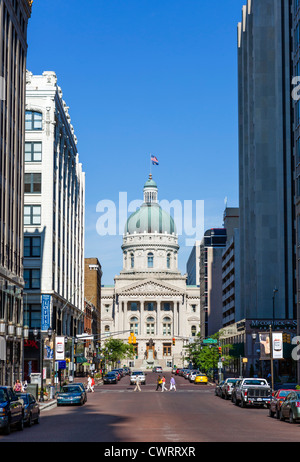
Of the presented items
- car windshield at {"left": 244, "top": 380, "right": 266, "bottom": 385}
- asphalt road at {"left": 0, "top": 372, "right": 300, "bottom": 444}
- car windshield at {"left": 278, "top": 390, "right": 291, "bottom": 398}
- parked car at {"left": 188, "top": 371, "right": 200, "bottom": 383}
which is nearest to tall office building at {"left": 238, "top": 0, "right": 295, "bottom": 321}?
parked car at {"left": 188, "top": 371, "right": 200, "bottom": 383}

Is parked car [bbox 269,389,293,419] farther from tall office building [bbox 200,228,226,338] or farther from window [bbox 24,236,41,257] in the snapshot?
tall office building [bbox 200,228,226,338]

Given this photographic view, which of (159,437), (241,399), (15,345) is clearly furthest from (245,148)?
(159,437)

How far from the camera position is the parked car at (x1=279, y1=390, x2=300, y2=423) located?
3428 cm

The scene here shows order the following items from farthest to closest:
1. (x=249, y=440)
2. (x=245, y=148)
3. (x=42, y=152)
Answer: (x=245, y=148), (x=42, y=152), (x=249, y=440)

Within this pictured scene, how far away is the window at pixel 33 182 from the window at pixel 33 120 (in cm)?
497

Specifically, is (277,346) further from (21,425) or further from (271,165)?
(271,165)

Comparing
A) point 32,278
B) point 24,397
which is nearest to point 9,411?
point 24,397

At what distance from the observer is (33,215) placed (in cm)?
8344

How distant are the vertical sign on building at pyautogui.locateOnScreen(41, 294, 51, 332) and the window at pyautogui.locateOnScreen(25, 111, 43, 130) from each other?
691 inches

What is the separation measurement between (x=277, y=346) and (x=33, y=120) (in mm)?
37456

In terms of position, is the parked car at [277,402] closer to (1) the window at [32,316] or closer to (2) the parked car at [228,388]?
(2) the parked car at [228,388]

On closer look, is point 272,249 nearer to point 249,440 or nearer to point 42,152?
point 42,152

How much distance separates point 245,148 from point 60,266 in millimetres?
39909
